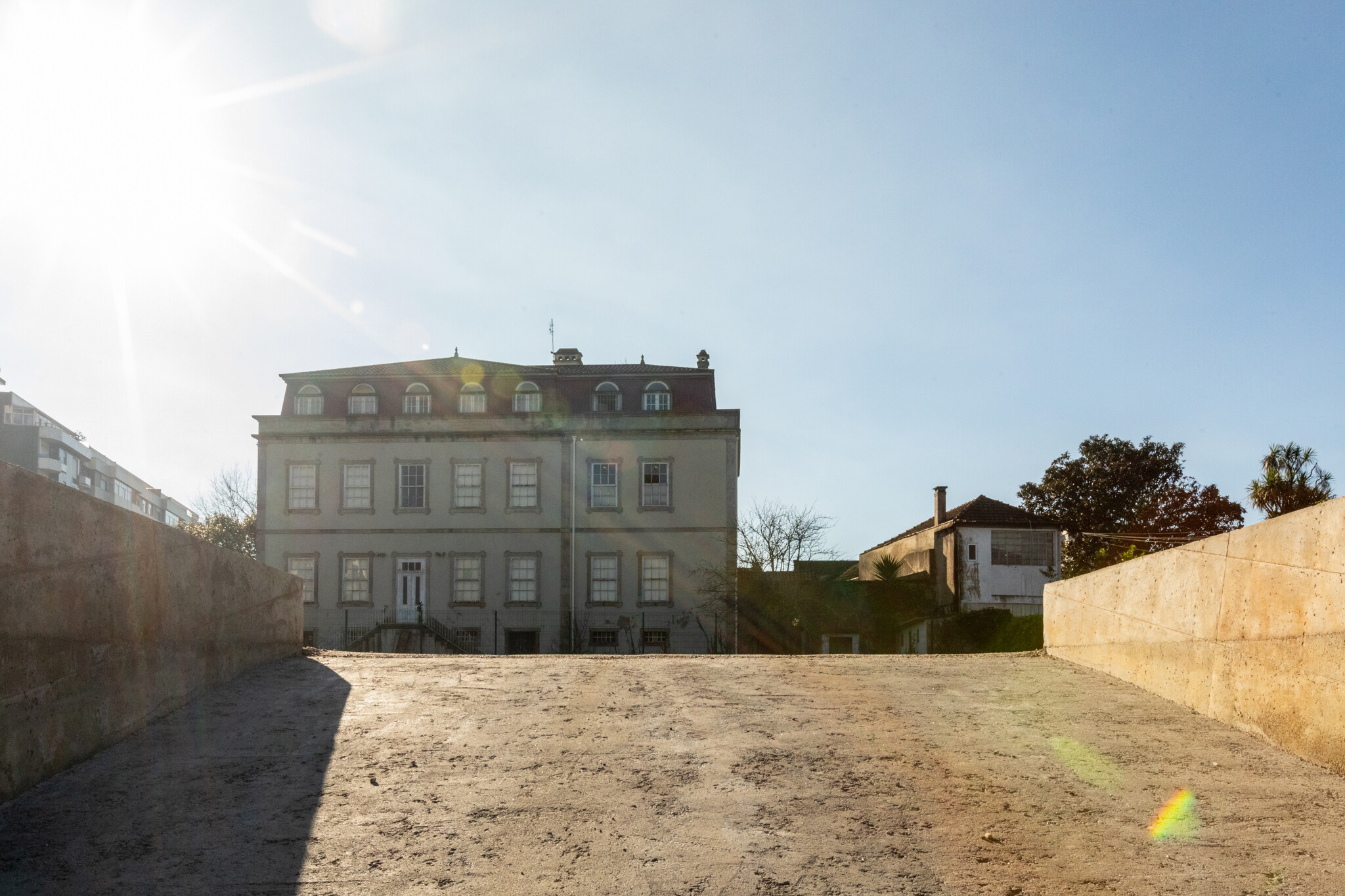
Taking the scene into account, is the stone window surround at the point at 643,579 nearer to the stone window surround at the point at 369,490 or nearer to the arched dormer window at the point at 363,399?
the stone window surround at the point at 369,490

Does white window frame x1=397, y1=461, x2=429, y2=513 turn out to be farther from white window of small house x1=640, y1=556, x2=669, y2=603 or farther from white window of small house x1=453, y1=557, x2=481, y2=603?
white window of small house x1=640, y1=556, x2=669, y2=603

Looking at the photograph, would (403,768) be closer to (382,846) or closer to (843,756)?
(382,846)

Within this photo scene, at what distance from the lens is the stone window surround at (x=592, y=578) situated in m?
34.9

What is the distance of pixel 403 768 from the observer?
19.2 ft

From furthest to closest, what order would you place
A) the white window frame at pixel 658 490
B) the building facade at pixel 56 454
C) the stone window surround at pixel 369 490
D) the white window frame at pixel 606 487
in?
the building facade at pixel 56 454 → the stone window surround at pixel 369 490 → the white window frame at pixel 606 487 → the white window frame at pixel 658 490

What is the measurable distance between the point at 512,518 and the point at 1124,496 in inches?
1064

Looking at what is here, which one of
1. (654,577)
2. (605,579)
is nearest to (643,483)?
(654,577)

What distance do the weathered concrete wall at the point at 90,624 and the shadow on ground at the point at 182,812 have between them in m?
0.20

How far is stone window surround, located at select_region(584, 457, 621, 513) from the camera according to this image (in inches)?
1406

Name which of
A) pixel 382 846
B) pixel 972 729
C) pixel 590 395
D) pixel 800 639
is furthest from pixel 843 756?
pixel 590 395

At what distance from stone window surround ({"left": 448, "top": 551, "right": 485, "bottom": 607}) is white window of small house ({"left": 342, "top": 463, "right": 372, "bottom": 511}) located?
12.0 feet

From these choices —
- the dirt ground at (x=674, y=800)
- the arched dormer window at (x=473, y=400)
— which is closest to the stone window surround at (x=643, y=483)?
the arched dormer window at (x=473, y=400)

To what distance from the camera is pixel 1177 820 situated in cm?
508

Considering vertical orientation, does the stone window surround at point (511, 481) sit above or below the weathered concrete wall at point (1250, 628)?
above
